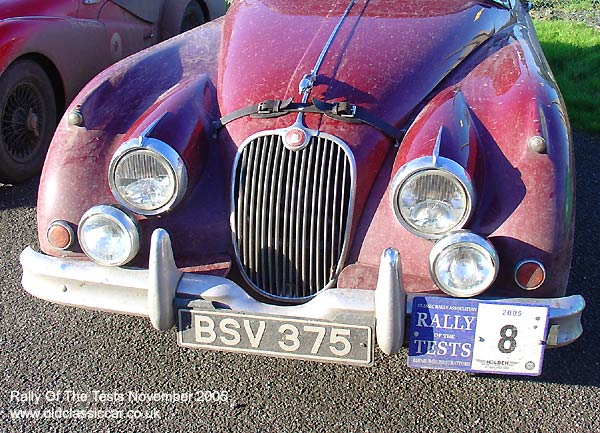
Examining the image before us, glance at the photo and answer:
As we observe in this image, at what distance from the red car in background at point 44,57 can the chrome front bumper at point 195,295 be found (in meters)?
2.11

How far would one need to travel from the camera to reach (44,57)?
471 cm

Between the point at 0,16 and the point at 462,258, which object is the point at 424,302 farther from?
the point at 0,16

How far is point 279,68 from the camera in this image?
3.04m

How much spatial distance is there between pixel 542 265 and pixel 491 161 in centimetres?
45

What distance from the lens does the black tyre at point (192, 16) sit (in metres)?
6.39

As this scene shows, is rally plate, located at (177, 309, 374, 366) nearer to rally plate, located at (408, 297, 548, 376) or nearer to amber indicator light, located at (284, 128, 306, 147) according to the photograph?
rally plate, located at (408, 297, 548, 376)

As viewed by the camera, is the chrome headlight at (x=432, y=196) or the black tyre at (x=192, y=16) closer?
the chrome headlight at (x=432, y=196)

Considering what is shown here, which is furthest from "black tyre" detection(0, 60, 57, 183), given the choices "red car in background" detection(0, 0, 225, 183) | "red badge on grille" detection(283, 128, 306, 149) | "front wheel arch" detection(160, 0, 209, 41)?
"red badge on grille" detection(283, 128, 306, 149)

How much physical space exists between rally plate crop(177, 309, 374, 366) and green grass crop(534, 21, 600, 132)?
4.12m

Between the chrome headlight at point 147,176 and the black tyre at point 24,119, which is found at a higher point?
the chrome headlight at point 147,176

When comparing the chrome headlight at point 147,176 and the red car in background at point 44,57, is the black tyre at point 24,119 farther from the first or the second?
the chrome headlight at point 147,176

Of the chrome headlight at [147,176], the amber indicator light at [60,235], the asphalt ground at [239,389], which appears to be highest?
the chrome headlight at [147,176]

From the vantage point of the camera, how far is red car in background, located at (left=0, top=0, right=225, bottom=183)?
14.6ft

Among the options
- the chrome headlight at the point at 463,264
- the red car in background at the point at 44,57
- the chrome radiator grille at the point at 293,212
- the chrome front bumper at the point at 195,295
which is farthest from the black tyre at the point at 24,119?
the chrome headlight at the point at 463,264
